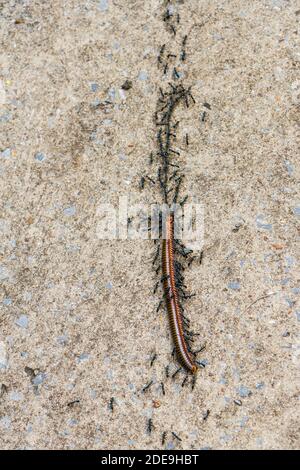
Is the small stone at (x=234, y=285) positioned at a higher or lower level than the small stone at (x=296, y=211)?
lower

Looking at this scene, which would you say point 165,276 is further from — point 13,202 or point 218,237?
point 13,202

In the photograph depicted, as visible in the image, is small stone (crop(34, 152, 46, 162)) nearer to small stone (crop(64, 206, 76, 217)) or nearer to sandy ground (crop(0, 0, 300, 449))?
sandy ground (crop(0, 0, 300, 449))

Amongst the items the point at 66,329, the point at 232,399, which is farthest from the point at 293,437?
the point at 66,329

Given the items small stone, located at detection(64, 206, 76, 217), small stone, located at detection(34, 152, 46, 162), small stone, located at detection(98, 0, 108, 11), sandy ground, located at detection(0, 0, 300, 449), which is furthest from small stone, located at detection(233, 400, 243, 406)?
small stone, located at detection(98, 0, 108, 11)

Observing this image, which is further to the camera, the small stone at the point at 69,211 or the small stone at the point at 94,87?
the small stone at the point at 94,87

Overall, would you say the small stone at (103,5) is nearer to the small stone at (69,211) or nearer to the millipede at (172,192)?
the millipede at (172,192)

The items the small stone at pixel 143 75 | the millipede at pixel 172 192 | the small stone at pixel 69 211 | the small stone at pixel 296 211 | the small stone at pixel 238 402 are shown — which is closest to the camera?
the small stone at pixel 238 402

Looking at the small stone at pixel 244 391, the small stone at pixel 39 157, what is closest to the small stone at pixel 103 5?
the small stone at pixel 39 157

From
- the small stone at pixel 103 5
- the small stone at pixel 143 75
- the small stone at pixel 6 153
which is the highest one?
the small stone at pixel 103 5
